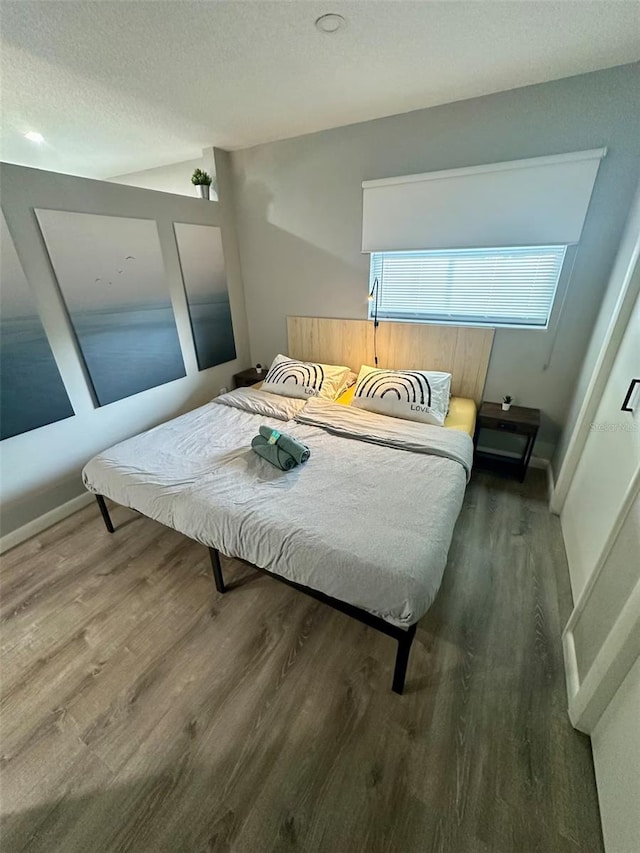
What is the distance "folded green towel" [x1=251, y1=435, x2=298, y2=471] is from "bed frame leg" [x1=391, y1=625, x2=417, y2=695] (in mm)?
932

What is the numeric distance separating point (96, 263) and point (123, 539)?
1814 millimetres

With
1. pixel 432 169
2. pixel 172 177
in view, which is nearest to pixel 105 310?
pixel 172 177

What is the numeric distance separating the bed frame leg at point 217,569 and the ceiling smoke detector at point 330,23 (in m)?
2.36

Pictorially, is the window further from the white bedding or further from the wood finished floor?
the wood finished floor

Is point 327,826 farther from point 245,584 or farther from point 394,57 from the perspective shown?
point 394,57

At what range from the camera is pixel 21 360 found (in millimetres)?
1925

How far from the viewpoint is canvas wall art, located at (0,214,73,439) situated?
1.82m

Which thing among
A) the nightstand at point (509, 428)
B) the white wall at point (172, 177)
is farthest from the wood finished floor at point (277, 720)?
the white wall at point (172, 177)

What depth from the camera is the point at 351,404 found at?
253 cm

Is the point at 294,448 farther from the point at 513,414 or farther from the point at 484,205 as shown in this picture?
the point at 484,205

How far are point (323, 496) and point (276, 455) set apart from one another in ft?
1.29

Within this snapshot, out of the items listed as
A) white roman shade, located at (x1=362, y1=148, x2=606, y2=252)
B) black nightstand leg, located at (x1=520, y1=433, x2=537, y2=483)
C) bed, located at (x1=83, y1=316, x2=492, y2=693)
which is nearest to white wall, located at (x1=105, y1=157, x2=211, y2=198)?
white roman shade, located at (x1=362, y1=148, x2=606, y2=252)

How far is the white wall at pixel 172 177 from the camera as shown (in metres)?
3.11

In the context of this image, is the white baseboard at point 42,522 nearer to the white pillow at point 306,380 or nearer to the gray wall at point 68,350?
the gray wall at point 68,350
